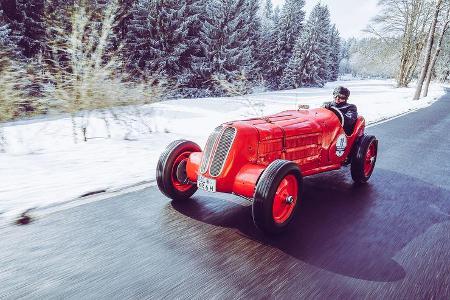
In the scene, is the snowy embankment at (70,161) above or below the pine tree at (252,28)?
below

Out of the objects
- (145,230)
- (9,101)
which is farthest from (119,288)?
(9,101)

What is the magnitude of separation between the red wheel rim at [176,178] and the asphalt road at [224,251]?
8.2 inches

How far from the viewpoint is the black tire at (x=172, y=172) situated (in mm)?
4195

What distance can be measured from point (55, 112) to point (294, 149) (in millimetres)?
5040

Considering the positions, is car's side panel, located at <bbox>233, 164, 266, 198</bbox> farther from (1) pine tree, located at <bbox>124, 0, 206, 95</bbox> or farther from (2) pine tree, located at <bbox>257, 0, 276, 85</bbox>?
(2) pine tree, located at <bbox>257, 0, 276, 85</bbox>

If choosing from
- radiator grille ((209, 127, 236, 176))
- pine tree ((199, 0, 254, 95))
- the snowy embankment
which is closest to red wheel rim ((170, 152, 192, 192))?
radiator grille ((209, 127, 236, 176))

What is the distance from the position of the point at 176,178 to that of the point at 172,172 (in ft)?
0.41

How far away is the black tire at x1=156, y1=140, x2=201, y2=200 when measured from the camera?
420cm

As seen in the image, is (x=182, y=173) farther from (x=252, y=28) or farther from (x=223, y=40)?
(x=252, y=28)

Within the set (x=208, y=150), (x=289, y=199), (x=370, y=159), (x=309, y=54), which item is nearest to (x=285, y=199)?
(x=289, y=199)

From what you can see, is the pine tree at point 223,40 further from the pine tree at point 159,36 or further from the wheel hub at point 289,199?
the wheel hub at point 289,199

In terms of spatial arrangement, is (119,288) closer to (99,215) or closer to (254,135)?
(99,215)

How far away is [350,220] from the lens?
422 centimetres

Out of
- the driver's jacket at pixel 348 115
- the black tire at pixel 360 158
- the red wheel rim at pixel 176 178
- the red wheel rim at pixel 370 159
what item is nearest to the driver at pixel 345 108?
the driver's jacket at pixel 348 115
